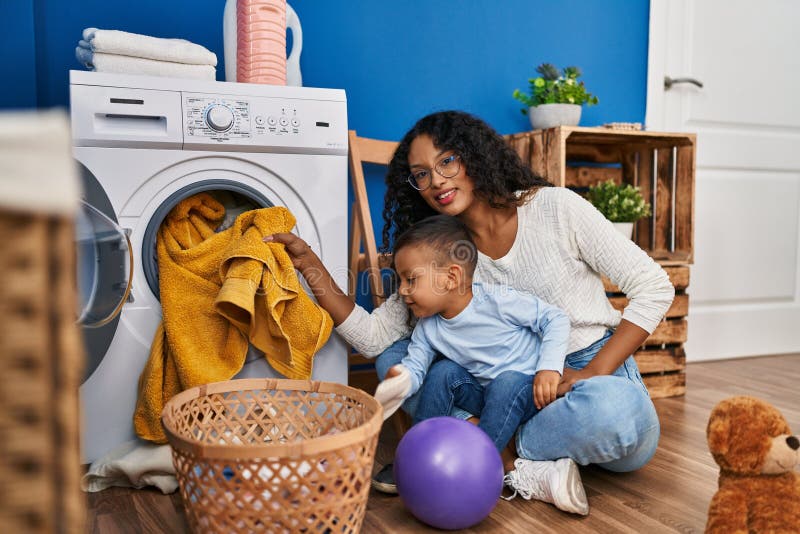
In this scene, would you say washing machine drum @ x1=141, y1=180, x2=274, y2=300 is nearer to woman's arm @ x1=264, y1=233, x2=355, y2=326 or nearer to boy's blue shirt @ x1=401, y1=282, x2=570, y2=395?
woman's arm @ x1=264, y1=233, x2=355, y2=326

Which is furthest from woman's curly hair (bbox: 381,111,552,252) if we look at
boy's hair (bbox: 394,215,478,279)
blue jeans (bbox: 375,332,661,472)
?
blue jeans (bbox: 375,332,661,472)

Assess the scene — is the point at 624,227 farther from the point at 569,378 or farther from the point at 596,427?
the point at 596,427

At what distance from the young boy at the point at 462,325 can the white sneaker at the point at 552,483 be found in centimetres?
10

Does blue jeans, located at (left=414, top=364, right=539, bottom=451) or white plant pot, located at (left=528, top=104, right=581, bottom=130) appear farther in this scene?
white plant pot, located at (left=528, top=104, right=581, bottom=130)

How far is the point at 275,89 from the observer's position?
5.00ft

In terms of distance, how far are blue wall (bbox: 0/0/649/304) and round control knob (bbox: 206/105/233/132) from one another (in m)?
0.61

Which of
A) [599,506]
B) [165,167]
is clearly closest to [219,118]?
[165,167]

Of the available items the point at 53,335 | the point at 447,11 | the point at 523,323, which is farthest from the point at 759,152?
the point at 53,335

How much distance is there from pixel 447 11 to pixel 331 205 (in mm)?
1098

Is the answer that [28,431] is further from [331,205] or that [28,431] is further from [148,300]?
[331,205]

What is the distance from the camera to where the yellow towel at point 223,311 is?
139cm

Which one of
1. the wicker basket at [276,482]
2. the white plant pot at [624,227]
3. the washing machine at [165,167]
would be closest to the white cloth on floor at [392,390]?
the wicker basket at [276,482]

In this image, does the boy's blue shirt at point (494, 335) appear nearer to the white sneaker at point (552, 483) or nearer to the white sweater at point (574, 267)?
the white sweater at point (574, 267)

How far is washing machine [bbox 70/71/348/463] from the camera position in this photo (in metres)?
1.38
